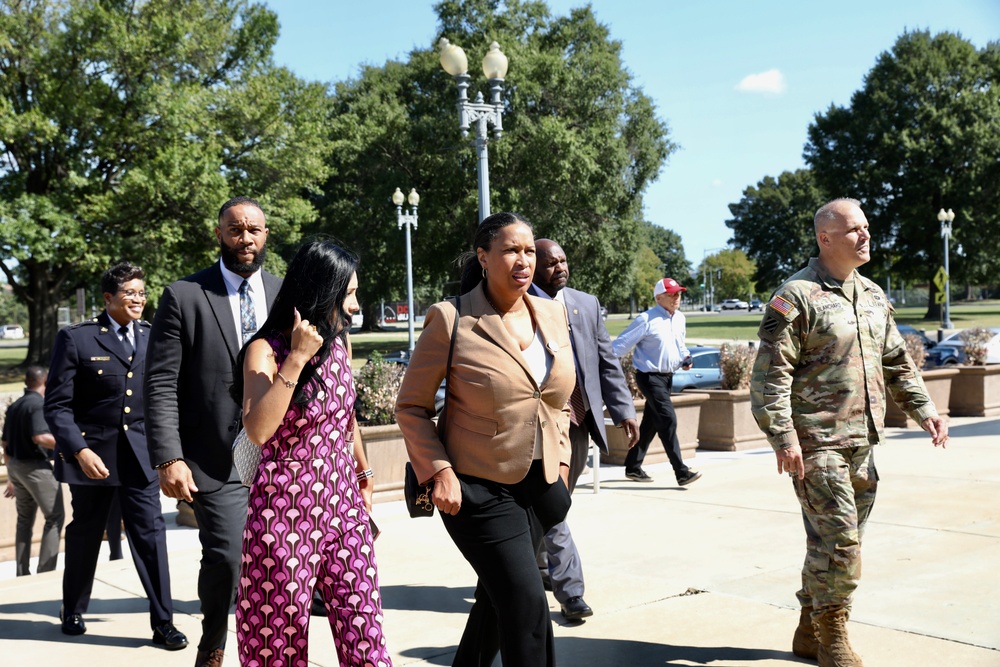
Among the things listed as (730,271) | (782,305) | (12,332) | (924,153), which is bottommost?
(12,332)

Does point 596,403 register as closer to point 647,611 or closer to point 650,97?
point 647,611

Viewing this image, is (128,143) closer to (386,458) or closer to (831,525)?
(386,458)

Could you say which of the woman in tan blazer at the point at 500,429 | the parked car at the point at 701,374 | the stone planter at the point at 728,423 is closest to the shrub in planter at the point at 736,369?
the stone planter at the point at 728,423

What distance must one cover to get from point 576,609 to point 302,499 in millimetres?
2293

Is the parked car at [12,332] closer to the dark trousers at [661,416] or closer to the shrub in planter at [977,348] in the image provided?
the shrub in planter at [977,348]

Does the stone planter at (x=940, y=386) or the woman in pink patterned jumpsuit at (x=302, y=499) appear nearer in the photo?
the woman in pink patterned jumpsuit at (x=302, y=499)

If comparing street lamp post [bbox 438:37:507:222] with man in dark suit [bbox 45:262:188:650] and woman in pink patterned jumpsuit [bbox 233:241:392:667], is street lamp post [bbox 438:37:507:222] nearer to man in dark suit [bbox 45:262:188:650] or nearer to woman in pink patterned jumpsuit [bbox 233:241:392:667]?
man in dark suit [bbox 45:262:188:650]

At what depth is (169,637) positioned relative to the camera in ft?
15.6

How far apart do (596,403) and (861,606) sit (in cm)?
168

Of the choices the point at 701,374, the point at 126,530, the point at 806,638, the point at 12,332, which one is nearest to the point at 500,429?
the point at 806,638

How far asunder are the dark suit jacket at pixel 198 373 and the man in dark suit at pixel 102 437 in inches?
40.1

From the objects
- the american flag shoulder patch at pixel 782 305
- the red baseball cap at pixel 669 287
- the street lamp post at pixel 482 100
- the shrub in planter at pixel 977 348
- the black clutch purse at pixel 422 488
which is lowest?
the shrub in planter at pixel 977 348

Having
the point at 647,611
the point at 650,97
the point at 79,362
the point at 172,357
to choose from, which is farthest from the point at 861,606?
the point at 650,97

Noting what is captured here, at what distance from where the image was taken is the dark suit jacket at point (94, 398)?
5.07 meters
